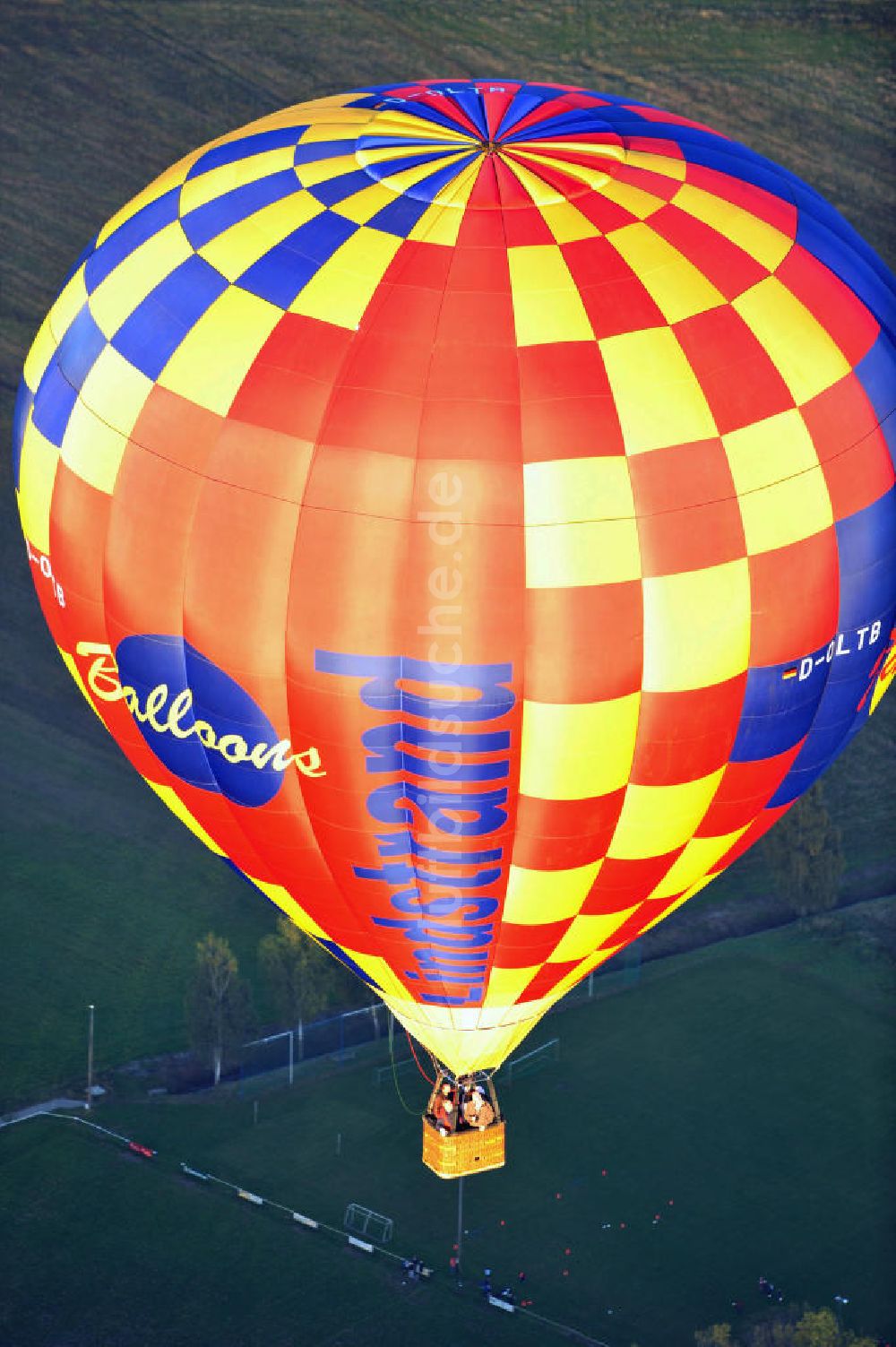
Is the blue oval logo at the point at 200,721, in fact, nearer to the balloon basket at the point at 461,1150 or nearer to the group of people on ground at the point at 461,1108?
the group of people on ground at the point at 461,1108

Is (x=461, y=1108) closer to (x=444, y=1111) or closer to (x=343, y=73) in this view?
(x=444, y=1111)

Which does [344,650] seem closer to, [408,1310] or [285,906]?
[285,906]

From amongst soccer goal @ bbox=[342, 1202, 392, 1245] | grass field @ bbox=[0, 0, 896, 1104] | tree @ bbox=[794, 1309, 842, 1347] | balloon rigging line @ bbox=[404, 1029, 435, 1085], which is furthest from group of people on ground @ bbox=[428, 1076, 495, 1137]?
grass field @ bbox=[0, 0, 896, 1104]

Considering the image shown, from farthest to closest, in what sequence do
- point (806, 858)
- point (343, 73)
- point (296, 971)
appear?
point (343, 73), point (806, 858), point (296, 971)

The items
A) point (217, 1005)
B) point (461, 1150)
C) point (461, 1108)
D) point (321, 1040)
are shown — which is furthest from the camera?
point (321, 1040)

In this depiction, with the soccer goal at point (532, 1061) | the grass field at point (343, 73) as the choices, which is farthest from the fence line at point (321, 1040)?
the grass field at point (343, 73)

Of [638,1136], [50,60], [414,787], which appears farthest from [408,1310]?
[50,60]

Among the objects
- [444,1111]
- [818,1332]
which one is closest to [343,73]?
[444,1111]
